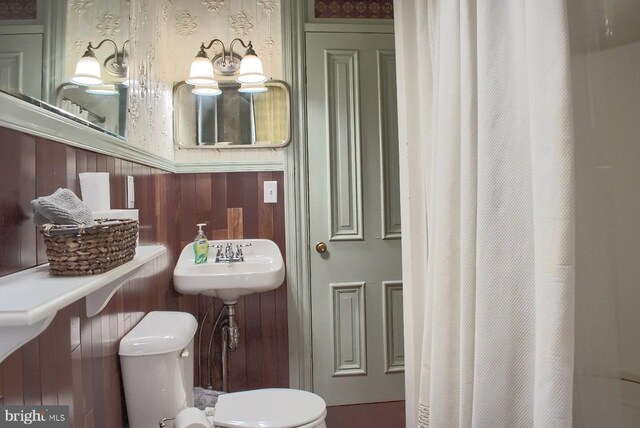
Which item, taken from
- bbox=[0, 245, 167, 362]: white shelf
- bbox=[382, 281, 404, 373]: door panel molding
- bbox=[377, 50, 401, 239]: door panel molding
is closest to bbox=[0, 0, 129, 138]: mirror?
bbox=[0, 245, 167, 362]: white shelf

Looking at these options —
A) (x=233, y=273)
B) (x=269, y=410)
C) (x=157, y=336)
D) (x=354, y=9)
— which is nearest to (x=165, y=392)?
(x=157, y=336)

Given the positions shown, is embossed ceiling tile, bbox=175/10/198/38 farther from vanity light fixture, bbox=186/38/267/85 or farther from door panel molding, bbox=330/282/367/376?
door panel molding, bbox=330/282/367/376

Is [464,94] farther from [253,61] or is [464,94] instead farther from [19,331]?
[253,61]

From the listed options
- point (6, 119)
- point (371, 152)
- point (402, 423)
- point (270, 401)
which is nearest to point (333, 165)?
point (371, 152)

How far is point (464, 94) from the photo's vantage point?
965 mm

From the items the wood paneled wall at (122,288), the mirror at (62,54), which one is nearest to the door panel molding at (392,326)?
the wood paneled wall at (122,288)

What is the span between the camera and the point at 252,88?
7.24 ft

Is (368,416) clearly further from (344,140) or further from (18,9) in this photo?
(18,9)

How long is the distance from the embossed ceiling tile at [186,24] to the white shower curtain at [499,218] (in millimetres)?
1439

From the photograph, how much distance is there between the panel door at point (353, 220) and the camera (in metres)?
2.25

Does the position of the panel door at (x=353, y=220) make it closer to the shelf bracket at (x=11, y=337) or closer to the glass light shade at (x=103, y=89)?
the glass light shade at (x=103, y=89)

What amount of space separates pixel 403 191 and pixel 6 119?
1.13 m

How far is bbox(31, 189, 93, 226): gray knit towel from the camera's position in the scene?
0.76 metres

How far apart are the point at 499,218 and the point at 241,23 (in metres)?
1.90
